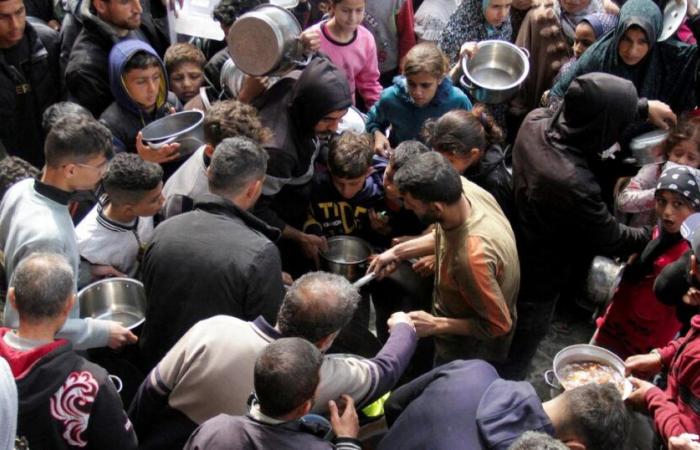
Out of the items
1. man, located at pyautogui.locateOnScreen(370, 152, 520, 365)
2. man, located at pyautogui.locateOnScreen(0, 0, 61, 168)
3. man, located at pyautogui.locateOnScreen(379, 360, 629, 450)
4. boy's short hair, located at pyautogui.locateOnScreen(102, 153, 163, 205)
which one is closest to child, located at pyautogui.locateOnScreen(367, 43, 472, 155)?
man, located at pyautogui.locateOnScreen(370, 152, 520, 365)

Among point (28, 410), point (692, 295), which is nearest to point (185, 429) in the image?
point (28, 410)

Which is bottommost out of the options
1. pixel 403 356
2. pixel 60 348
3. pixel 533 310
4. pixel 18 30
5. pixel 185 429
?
pixel 533 310

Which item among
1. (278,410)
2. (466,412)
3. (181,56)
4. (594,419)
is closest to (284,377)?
(278,410)

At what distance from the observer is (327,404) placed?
2.57 metres

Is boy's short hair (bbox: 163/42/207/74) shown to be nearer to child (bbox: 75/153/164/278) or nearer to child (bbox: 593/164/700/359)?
child (bbox: 75/153/164/278)

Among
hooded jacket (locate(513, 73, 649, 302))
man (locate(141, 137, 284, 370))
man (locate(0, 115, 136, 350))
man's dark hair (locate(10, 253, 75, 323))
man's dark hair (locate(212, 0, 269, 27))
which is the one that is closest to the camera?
man's dark hair (locate(10, 253, 75, 323))

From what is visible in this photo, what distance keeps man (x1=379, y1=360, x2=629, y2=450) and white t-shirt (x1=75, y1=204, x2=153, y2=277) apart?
1.86m

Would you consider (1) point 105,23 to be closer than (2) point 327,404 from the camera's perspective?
No

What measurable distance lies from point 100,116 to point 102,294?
1540mm

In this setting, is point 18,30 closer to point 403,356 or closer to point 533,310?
point 403,356

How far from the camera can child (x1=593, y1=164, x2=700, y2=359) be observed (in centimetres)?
358

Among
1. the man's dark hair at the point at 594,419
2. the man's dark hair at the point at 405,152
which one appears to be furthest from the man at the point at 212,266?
the man's dark hair at the point at 594,419

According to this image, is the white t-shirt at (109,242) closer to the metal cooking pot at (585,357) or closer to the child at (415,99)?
the child at (415,99)

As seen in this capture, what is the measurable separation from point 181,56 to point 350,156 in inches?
71.8
